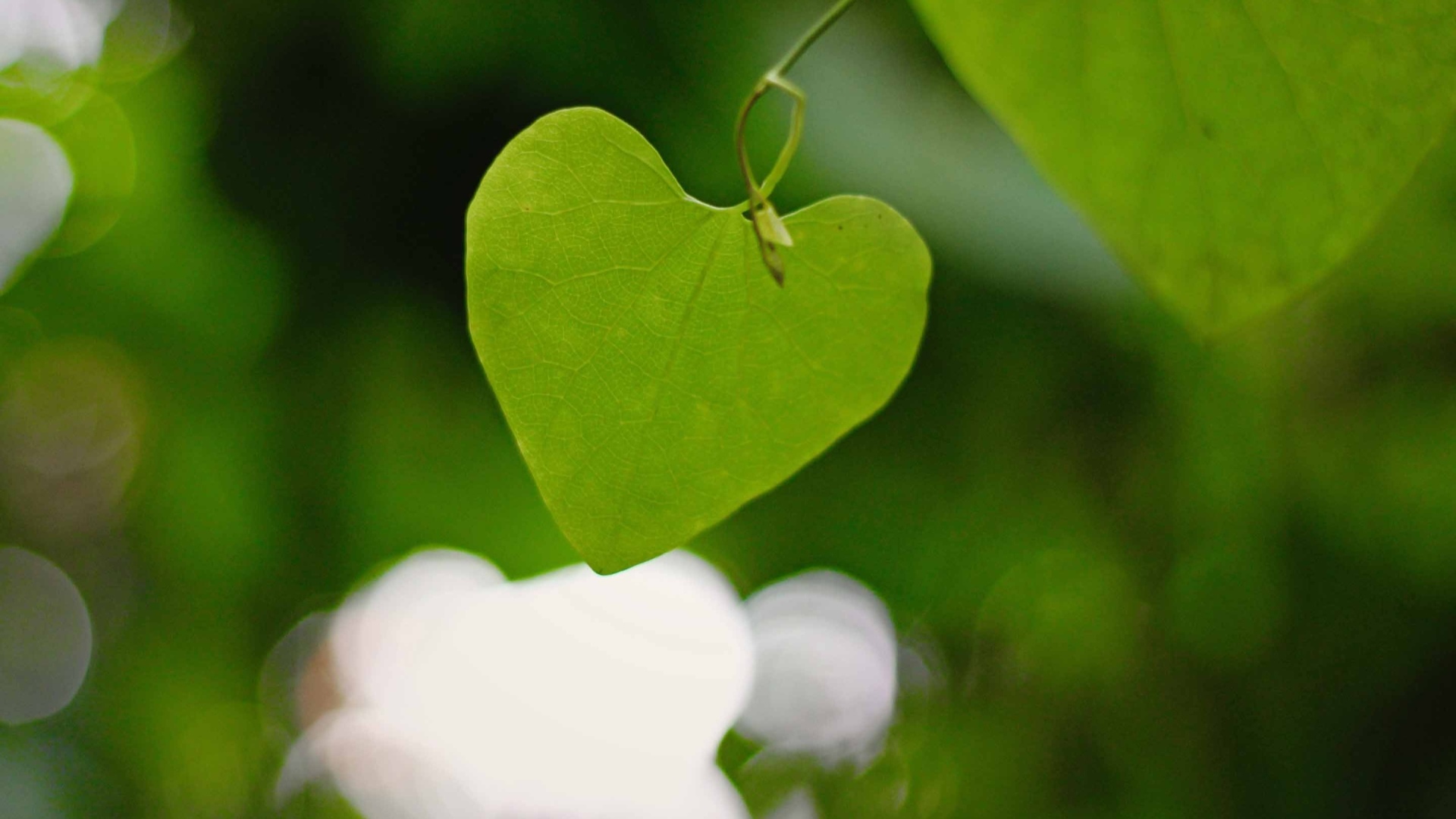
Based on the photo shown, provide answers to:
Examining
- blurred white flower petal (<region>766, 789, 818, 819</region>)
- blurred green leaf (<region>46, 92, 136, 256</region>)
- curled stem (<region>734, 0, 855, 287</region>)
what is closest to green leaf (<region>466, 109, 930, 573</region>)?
curled stem (<region>734, 0, 855, 287</region>)

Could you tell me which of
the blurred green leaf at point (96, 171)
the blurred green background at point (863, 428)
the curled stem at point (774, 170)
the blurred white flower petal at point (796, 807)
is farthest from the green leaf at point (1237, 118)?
the blurred white flower petal at point (796, 807)

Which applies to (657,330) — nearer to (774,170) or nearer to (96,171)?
(774,170)

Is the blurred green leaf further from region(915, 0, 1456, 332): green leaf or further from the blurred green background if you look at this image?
region(915, 0, 1456, 332): green leaf

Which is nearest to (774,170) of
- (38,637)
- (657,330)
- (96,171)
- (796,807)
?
(657,330)

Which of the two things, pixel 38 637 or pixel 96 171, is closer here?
pixel 96 171

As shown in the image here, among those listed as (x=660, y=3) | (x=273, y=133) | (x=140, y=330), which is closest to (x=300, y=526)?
(x=140, y=330)

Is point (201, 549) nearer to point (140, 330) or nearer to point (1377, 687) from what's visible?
point (140, 330)
